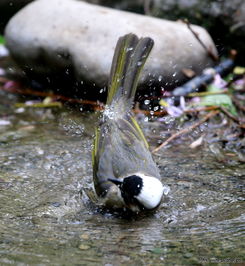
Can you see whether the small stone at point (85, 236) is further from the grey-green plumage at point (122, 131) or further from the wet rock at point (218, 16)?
the wet rock at point (218, 16)

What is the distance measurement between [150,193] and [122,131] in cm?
105

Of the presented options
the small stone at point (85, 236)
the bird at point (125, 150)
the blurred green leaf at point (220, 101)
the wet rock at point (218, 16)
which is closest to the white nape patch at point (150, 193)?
the bird at point (125, 150)

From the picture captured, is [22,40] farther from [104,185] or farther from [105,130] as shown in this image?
[104,185]

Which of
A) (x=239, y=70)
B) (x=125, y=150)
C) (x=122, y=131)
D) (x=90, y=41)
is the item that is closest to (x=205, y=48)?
(x=239, y=70)

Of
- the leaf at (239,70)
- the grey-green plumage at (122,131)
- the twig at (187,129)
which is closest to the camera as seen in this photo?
the grey-green plumage at (122,131)

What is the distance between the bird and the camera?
3.46 m

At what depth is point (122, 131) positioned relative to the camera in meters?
4.36

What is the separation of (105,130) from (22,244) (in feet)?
4.93

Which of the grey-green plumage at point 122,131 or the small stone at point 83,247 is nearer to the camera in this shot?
the small stone at point 83,247

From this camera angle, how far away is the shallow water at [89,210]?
3.03 metres

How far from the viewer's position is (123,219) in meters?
3.72

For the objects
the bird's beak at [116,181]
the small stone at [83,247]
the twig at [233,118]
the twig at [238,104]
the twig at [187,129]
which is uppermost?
the bird's beak at [116,181]

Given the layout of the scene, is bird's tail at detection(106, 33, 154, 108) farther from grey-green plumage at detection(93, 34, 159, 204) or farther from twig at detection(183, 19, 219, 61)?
twig at detection(183, 19, 219, 61)

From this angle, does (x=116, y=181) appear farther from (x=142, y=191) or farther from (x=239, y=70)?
(x=239, y=70)
